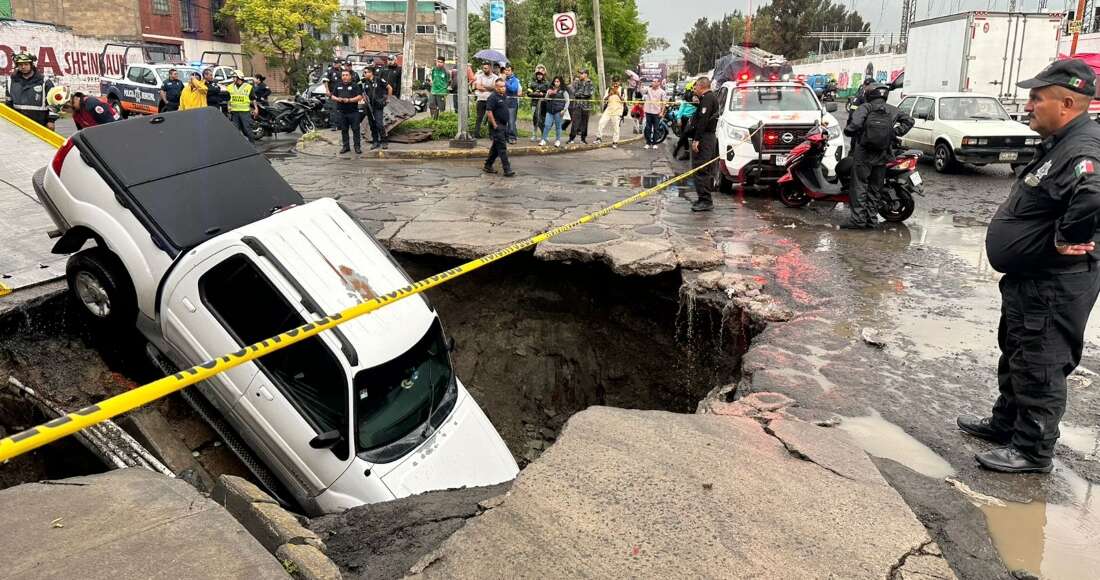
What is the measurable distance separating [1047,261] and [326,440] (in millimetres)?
3964

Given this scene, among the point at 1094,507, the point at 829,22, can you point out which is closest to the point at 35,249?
the point at 1094,507

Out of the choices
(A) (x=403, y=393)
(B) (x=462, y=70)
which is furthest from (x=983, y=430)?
(B) (x=462, y=70)

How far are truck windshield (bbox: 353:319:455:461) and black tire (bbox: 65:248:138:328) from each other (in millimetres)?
2017

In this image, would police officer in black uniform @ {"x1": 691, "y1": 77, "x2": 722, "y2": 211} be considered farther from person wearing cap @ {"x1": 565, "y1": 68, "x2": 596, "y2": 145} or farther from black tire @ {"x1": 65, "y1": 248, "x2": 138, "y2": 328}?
person wearing cap @ {"x1": 565, "y1": 68, "x2": 596, "y2": 145}

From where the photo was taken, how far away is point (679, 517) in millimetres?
2791

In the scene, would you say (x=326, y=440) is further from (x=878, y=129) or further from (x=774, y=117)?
(x=774, y=117)

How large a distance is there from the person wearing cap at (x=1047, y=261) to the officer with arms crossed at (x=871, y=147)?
518cm

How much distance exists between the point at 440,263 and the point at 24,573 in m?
5.66

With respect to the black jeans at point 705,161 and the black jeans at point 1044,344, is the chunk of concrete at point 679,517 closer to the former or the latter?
the black jeans at point 1044,344

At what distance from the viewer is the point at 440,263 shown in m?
7.82

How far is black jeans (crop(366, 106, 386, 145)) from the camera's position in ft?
49.3

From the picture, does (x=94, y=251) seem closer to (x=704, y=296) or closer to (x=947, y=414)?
(x=704, y=296)

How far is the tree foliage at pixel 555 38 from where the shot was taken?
3052cm

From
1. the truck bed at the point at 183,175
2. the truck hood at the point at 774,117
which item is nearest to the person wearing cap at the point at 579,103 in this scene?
the truck hood at the point at 774,117
